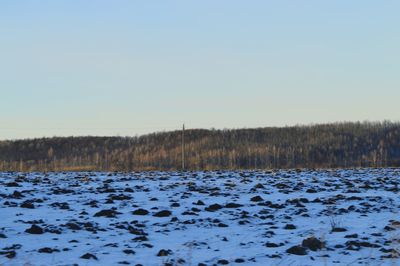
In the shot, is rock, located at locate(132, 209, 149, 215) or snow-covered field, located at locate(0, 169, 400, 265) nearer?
snow-covered field, located at locate(0, 169, 400, 265)

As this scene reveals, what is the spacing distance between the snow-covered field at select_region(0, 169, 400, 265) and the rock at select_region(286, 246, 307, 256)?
0.02 m

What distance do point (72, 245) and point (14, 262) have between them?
160 cm

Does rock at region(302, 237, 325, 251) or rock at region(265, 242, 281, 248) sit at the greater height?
rock at region(302, 237, 325, 251)

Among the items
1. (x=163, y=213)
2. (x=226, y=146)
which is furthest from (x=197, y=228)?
(x=226, y=146)

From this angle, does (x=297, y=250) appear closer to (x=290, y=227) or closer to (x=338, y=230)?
(x=338, y=230)

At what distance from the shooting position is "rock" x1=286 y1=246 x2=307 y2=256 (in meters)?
8.91

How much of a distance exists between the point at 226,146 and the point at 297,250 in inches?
5237

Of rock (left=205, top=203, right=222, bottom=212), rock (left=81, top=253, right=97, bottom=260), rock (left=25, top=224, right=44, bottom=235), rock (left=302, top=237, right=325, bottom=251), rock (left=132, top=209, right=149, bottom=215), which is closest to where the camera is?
rock (left=81, top=253, right=97, bottom=260)

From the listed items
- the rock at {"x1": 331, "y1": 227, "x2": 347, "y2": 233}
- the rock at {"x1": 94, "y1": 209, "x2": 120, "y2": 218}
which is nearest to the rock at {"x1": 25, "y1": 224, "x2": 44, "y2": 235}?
the rock at {"x1": 94, "y1": 209, "x2": 120, "y2": 218}

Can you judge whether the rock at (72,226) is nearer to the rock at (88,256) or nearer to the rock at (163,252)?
the rock at (88,256)

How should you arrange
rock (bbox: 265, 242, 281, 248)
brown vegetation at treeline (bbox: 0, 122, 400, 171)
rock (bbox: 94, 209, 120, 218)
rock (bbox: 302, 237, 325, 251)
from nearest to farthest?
rock (bbox: 302, 237, 325, 251), rock (bbox: 265, 242, 281, 248), rock (bbox: 94, 209, 120, 218), brown vegetation at treeline (bbox: 0, 122, 400, 171)

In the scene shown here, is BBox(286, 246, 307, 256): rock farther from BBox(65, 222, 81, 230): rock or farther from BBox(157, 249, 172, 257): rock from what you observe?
BBox(65, 222, 81, 230): rock

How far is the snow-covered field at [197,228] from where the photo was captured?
28.4ft

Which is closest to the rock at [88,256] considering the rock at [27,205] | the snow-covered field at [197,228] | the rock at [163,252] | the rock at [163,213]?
the snow-covered field at [197,228]
